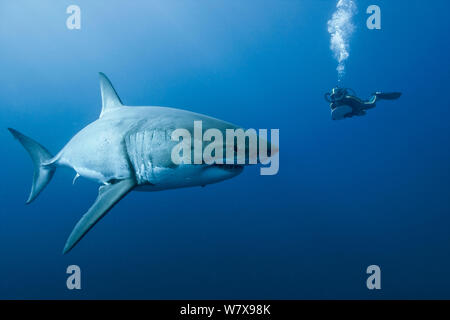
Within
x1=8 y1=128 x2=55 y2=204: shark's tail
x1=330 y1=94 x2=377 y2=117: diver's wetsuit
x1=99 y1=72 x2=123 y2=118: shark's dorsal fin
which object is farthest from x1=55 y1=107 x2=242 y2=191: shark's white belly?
x1=330 y1=94 x2=377 y2=117: diver's wetsuit

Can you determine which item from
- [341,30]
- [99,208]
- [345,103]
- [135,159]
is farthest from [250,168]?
[341,30]

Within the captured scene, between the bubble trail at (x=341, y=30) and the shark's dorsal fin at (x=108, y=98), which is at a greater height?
the bubble trail at (x=341, y=30)

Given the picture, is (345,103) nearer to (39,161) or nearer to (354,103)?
(354,103)

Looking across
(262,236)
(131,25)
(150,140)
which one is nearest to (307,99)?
(131,25)

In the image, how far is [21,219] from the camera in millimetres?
30828

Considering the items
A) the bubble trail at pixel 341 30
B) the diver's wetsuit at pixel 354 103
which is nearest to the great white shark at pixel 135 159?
the diver's wetsuit at pixel 354 103

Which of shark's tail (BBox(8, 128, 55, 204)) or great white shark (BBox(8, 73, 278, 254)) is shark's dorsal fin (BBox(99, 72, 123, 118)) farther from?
shark's tail (BBox(8, 128, 55, 204))

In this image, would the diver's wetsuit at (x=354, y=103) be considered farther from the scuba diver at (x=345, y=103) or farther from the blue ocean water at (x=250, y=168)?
the blue ocean water at (x=250, y=168)

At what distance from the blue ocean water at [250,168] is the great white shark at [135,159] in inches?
479

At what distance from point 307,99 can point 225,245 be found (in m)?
37.0

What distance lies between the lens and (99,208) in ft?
9.41

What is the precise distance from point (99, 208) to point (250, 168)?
2426 centimetres

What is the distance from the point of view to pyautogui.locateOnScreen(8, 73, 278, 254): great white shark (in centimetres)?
288

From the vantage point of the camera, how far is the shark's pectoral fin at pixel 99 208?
2637 mm
